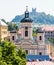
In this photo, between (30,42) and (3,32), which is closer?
(30,42)

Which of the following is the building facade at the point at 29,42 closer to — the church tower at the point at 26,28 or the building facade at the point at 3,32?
the church tower at the point at 26,28

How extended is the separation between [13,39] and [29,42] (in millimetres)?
2150

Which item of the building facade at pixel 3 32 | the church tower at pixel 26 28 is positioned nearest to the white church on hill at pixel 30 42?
the church tower at pixel 26 28

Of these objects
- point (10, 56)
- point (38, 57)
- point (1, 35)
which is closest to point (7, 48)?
point (10, 56)

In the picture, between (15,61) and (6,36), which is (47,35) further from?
(15,61)

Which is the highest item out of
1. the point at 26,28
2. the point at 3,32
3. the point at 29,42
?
the point at 26,28

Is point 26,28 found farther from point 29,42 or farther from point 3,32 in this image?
point 3,32

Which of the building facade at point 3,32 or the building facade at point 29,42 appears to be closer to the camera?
the building facade at point 29,42

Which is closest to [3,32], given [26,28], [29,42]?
[26,28]

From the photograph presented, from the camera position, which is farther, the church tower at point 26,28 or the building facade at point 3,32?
the building facade at point 3,32

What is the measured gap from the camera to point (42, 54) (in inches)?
2450

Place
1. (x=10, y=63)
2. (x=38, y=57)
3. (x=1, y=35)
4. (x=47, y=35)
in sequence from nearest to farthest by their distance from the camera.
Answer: (x=10, y=63), (x=38, y=57), (x=1, y=35), (x=47, y=35)

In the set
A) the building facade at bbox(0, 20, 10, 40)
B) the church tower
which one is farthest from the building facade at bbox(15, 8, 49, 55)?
the building facade at bbox(0, 20, 10, 40)

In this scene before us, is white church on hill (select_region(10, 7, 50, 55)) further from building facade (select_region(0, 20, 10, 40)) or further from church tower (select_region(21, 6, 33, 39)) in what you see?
building facade (select_region(0, 20, 10, 40))
